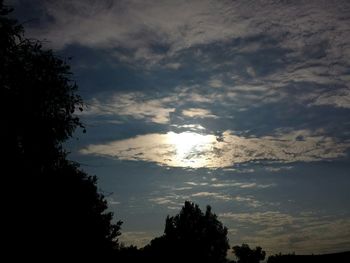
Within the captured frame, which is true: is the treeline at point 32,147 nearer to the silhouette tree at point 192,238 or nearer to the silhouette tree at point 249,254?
the silhouette tree at point 192,238

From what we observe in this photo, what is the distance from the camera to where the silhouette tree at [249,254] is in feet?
388

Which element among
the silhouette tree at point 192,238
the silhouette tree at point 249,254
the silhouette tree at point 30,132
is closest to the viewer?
the silhouette tree at point 30,132

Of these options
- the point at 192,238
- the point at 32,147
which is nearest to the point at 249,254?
the point at 192,238

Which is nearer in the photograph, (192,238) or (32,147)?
(32,147)

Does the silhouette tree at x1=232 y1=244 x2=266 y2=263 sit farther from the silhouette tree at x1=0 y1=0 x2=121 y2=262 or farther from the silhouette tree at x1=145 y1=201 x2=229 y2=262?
the silhouette tree at x1=0 y1=0 x2=121 y2=262

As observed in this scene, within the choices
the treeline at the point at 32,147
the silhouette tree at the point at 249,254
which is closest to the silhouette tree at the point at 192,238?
the silhouette tree at the point at 249,254

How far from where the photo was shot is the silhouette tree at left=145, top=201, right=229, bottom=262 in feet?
321

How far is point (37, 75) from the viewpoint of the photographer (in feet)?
65.5

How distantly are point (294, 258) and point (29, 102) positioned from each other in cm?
4912

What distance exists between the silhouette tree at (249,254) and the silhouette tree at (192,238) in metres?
18.4

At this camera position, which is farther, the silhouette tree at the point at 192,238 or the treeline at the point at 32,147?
the silhouette tree at the point at 192,238

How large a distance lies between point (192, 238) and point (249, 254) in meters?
27.1

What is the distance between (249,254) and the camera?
119500 mm

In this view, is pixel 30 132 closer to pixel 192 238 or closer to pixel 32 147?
pixel 32 147
